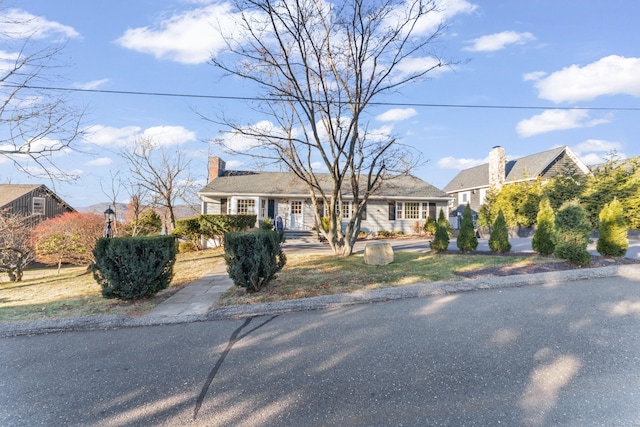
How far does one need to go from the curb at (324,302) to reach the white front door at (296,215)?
14941 millimetres

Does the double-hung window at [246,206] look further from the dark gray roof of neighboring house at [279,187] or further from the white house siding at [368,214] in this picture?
the dark gray roof of neighboring house at [279,187]

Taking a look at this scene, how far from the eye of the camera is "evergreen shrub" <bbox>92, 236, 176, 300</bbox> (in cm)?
538

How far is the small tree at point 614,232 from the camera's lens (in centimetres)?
834

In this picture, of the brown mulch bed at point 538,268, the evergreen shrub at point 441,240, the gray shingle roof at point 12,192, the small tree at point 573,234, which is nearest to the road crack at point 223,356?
the brown mulch bed at point 538,268

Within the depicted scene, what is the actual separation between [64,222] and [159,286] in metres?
8.26

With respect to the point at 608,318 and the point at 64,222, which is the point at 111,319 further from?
the point at 64,222

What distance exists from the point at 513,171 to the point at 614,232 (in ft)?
69.6

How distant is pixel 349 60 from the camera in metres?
10.8

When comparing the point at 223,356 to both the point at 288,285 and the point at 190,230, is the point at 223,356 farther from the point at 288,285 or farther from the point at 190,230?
the point at 190,230

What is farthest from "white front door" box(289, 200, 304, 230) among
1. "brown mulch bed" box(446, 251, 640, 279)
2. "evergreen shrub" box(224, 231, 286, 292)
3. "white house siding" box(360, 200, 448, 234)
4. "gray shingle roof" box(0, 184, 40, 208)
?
"gray shingle roof" box(0, 184, 40, 208)

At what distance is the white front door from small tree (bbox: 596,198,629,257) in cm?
1517

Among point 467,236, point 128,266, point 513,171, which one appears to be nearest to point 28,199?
point 128,266

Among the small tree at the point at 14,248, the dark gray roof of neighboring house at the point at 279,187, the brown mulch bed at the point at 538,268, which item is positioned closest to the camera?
the brown mulch bed at the point at 538,268

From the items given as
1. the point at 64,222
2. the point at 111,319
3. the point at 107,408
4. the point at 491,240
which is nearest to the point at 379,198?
the point at 491,240
